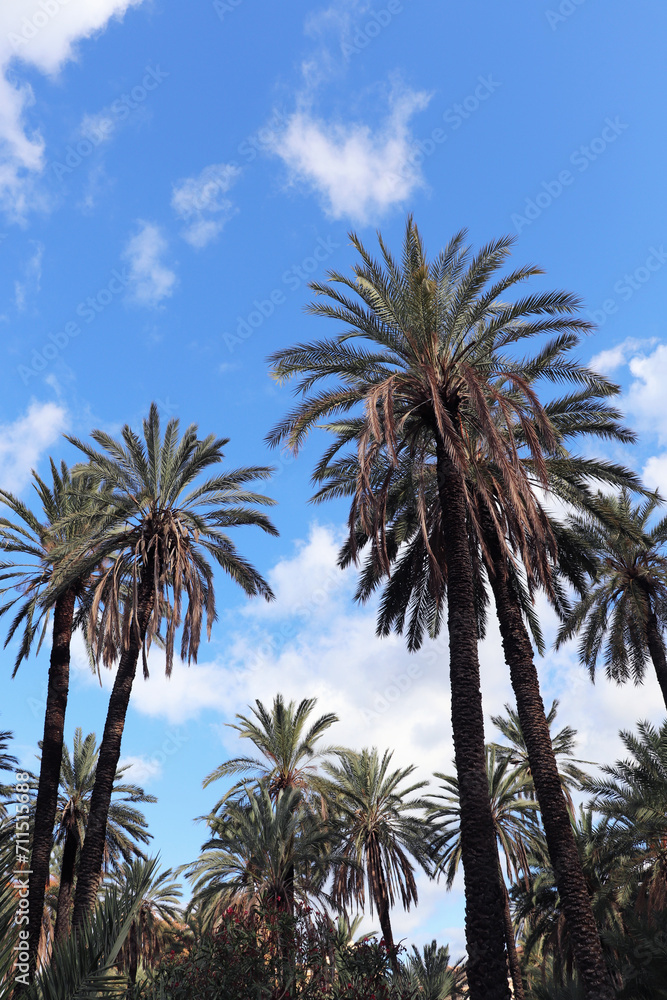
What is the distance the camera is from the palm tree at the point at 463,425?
13664 millimetres

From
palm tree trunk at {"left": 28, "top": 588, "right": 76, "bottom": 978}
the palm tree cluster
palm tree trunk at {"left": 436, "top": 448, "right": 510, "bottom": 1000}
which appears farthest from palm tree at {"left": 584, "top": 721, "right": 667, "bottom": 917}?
palm tree trunk at {"left": 28, "top": 588, "right": 76, "bottom": 978}

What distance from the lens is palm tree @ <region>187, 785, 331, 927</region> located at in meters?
22.2

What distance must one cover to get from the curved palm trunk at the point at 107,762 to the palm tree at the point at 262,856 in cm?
479

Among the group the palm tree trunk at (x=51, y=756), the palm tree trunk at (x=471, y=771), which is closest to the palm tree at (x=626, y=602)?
the palm tree trunk at (x=471, y=771)

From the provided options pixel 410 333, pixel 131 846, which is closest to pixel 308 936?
pixel 410 333

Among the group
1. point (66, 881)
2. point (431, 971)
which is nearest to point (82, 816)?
point (66, 881)

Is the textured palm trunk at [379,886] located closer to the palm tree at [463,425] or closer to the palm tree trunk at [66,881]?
the palm tree trunk at [66,881]

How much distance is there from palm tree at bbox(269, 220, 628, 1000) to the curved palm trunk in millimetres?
6199

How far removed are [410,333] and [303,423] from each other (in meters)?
2.89

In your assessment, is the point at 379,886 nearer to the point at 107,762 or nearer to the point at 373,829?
the point at 373,829

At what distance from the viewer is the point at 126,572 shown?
20125mm

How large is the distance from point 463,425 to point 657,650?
12175 mm

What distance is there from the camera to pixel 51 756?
2142 cm

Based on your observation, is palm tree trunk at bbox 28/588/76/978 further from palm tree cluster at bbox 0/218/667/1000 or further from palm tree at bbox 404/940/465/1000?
palm tree at bbox 404/940/465/1000
